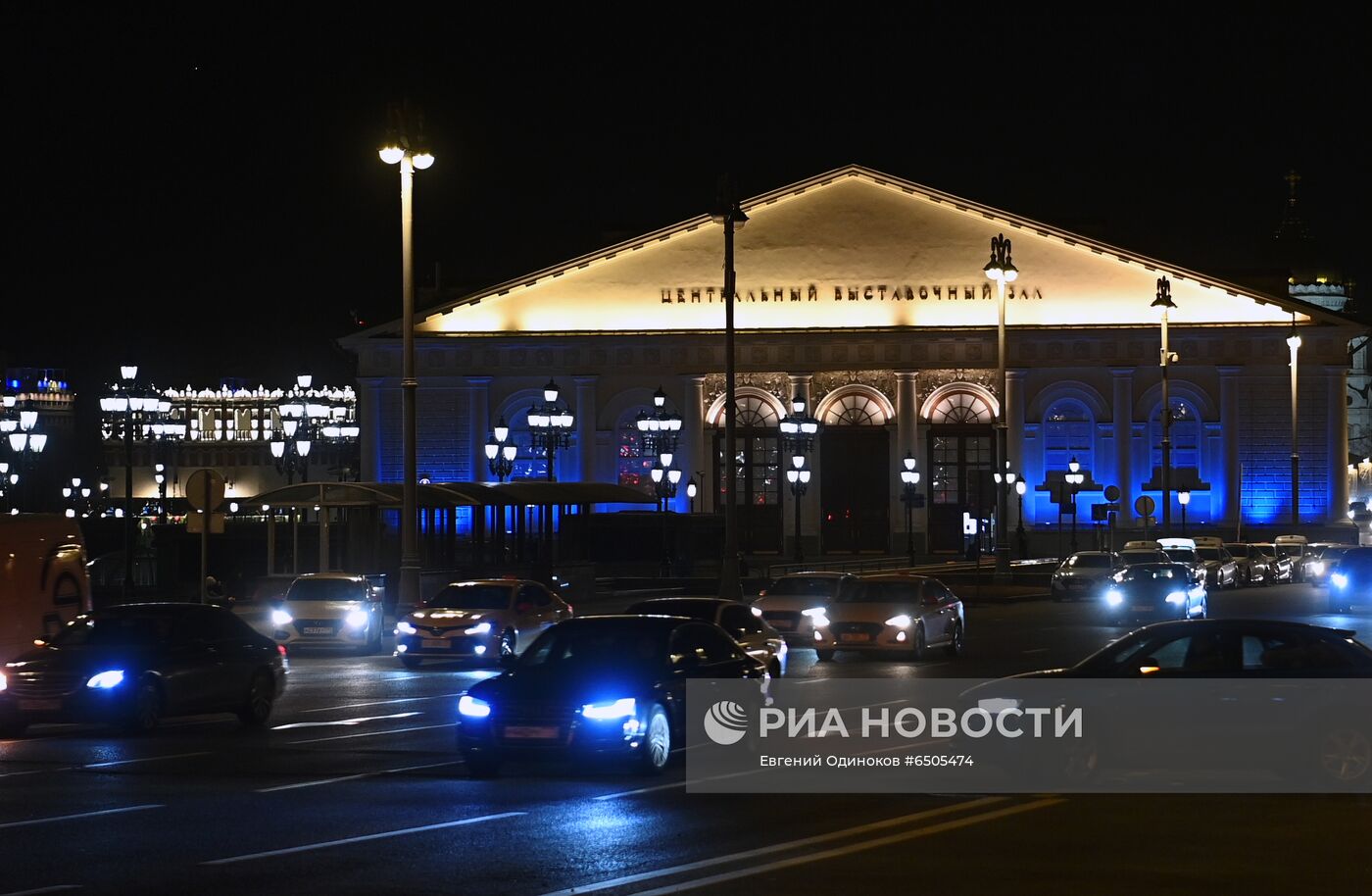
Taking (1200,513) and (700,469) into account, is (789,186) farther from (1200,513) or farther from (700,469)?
(1200,513)

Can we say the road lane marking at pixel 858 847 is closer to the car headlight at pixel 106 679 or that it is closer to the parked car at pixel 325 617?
the car headlight at pixel 106 679

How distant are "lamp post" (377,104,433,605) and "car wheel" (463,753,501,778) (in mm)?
17645

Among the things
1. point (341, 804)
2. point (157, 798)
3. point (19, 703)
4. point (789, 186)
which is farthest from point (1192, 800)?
point (789, 186)

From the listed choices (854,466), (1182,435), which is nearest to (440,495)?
(854,466)

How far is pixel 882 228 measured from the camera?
85.7 m

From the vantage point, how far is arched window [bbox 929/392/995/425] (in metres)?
87.2

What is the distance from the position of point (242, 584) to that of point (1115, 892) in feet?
149

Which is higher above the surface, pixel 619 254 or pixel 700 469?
pixel 619 254

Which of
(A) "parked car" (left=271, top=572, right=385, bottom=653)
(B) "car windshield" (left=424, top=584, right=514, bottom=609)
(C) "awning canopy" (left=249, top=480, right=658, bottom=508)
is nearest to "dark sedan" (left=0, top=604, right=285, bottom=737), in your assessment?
(B) "car windshield" (left=424, top=584, right=514, bottom=609)

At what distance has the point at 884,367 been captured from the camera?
86.1m

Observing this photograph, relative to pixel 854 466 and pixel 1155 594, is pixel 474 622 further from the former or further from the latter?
Answer: pixel 854 466

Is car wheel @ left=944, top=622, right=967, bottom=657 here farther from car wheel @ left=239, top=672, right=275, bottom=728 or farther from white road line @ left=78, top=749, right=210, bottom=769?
white road line @ left=78, top=749, right=210, bottom=769

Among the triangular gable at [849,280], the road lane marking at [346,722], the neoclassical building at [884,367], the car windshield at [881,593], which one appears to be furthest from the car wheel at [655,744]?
the triangular gable at [849,280]

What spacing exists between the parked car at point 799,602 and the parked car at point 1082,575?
1624 cm
